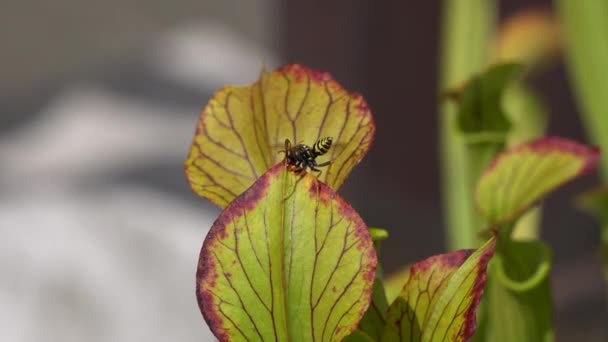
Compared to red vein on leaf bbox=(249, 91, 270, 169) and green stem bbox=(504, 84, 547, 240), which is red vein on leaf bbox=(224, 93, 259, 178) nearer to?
red vein on leaf bbox=(249, 91, 270, 169)

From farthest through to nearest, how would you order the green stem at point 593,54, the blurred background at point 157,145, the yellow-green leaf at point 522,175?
the blurred background at point 157,145
the green stem at point 593,54
the yellow-green leaf at point 522,175

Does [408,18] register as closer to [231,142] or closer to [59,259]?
[59,259]

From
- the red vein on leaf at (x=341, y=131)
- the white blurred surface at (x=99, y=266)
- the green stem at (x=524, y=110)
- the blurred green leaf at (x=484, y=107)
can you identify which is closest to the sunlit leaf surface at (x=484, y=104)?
the blurred green leaf at (x=484, y=107)

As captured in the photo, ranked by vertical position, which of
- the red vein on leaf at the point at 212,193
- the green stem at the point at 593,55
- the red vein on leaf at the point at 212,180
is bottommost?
the red vein on leaf at the point at 212,193

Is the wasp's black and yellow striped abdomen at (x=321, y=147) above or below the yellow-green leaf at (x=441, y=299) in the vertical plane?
above

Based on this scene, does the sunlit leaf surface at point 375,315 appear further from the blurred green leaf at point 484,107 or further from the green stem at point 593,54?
the green stem at point 593,54

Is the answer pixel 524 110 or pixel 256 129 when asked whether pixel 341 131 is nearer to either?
pixel 256 129

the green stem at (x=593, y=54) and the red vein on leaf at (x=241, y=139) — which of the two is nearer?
the red vein on leaf at (x=241, y=139)

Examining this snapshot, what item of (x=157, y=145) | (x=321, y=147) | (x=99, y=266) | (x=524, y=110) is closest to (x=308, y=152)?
(x=321, y=147)
